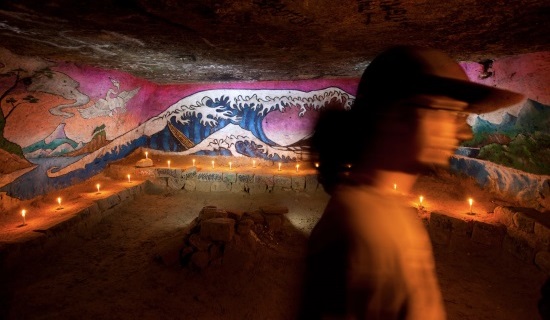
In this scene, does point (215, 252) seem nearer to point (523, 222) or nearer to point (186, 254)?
point (186, 254)

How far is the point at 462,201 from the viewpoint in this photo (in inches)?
237

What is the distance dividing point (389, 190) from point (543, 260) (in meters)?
4.51

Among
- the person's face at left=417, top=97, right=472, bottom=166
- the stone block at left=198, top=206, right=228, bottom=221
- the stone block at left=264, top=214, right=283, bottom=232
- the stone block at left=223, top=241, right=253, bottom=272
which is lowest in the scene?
the stone block at left=223, top=241, right=253, bottom=272

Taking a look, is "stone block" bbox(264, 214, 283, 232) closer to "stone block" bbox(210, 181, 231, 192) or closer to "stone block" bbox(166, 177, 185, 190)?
"stone block" bbox(210, 181, 231, 192)

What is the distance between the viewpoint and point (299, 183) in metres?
8.26

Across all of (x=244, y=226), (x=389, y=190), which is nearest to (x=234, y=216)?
(x=244, y=226)

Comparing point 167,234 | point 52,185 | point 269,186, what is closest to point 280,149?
point 269,186

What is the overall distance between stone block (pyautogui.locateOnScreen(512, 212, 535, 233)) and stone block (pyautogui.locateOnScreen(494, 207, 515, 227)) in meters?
0.08

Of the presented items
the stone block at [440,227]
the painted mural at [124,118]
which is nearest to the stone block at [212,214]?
the painted mural at [124,118]

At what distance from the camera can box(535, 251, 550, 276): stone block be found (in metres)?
4.02

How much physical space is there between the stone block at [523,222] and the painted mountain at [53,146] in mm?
9124

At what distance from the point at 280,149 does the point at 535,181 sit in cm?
636

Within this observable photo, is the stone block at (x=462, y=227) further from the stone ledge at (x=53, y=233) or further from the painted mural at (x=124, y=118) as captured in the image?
the stone ledge at (x=53, y=233)

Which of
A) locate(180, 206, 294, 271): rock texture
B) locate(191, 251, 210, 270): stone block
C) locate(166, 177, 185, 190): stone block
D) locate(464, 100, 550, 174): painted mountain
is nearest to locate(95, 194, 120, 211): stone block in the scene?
locate(166, 177, 185, 190): stone block
